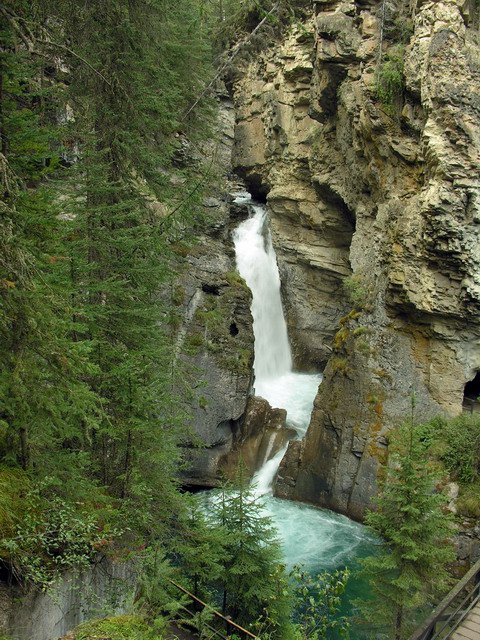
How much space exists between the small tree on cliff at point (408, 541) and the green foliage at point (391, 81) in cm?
1206

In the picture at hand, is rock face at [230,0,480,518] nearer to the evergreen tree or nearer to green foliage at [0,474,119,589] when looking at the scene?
the evergreen tree

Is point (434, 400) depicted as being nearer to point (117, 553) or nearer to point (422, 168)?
point (422, 168)

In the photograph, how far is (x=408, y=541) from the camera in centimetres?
909

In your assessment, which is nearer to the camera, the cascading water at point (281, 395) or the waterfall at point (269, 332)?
the cascading water at point (281, 395)

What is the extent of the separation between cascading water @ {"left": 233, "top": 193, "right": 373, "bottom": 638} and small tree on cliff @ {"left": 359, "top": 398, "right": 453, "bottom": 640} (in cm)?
287

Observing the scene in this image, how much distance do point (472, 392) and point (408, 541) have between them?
9.62m

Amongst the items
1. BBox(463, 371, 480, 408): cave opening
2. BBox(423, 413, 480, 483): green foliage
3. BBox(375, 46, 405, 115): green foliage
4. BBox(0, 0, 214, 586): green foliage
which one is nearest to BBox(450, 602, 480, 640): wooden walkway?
BBox(0, 0, 214, 586): green foliage

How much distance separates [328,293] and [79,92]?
16.9 m

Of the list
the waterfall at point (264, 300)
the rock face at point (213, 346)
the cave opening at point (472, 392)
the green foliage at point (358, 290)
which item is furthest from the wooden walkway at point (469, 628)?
the waterfall at point (264, 300)

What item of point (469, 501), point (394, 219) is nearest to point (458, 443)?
point (469, 501)

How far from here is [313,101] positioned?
21.0 m

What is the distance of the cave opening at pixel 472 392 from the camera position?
1648 centimetres

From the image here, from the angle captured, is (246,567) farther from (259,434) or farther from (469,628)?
(259,434)

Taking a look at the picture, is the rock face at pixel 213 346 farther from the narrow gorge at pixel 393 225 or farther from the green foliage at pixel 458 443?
the green foliage at pixel 458 443
